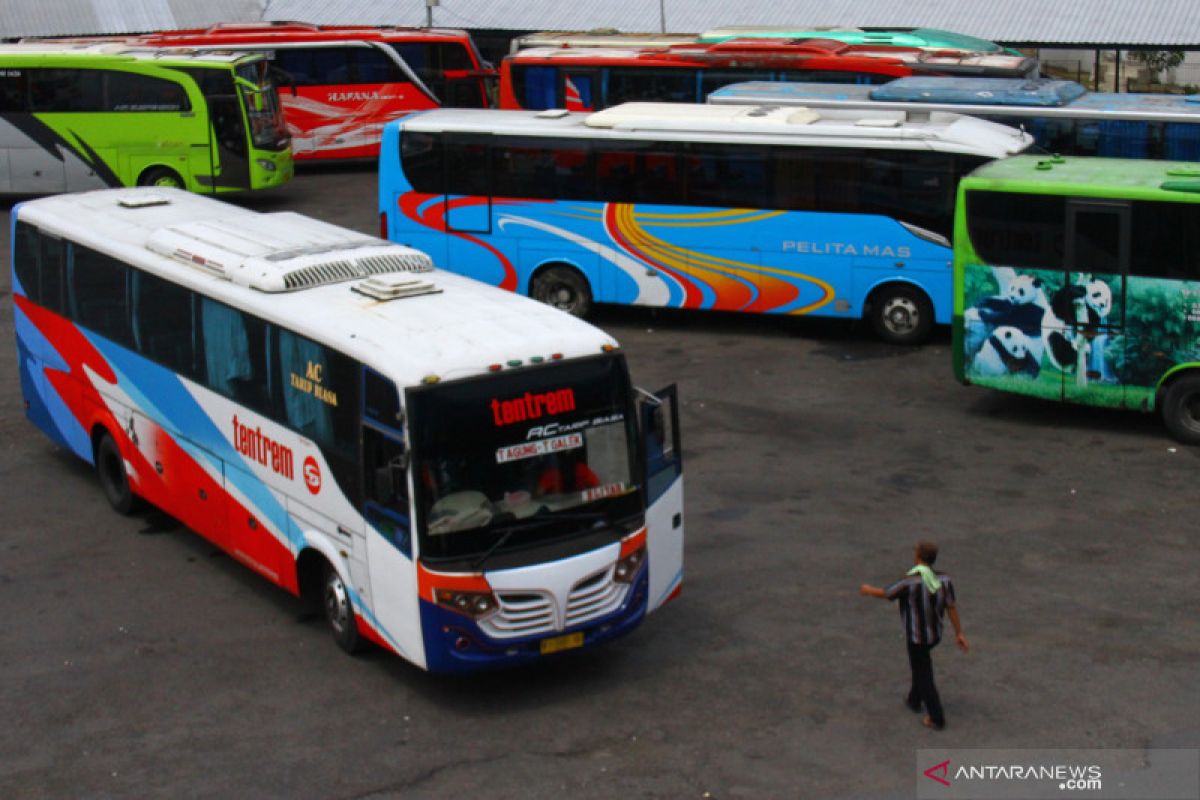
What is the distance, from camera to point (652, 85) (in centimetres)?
2927

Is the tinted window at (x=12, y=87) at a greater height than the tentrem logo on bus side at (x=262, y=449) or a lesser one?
greater

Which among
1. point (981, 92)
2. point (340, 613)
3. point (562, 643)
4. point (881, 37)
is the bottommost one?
point (340, 613)

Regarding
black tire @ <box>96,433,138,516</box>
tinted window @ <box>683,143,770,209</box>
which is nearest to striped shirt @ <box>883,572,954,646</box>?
black tire @ <box>96,433,138,516</box>

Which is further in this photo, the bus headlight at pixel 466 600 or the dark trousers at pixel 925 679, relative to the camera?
the bus headlight at pixel 466 600

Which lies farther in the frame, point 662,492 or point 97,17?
point 97,17

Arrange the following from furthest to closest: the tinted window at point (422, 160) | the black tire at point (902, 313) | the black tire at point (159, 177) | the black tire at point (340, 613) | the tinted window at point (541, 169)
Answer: the black tire at point (159, 177) < the tinted window at point (422, 160) < the tinted window at point (541, 169) < the black tire at point (902, 313) < the black tire at point (340, 613)

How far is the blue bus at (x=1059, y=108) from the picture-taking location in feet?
73.7

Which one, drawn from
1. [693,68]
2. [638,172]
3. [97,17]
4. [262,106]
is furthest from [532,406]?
[97,17]

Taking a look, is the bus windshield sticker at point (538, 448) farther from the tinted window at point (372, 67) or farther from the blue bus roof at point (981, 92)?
the tinted window at point (372, 67)

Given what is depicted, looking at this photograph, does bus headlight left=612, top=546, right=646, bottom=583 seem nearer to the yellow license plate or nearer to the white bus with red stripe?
the white bus with red stripe

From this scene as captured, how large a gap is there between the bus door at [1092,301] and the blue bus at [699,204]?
3.41 m

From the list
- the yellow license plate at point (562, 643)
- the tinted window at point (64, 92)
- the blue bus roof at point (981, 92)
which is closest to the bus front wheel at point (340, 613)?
the yellow license plate at point (562, 643)

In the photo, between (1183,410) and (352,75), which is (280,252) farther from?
(352,75)

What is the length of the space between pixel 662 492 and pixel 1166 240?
708 centimetres
